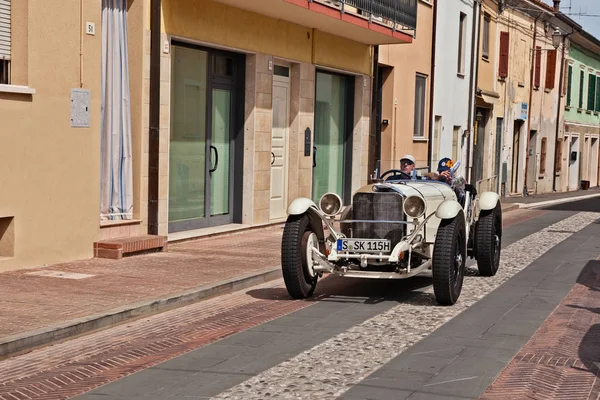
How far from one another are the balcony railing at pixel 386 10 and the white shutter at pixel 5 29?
6948 millimetres

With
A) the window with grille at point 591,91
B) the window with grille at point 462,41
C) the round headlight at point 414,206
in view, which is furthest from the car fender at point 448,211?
the window with grille at point 591,91

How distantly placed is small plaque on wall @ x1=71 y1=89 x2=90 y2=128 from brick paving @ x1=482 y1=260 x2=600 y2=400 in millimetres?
6058

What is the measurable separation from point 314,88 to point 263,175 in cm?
307

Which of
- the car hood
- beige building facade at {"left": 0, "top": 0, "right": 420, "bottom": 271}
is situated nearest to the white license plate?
the car hood

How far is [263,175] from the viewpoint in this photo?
1741 cm

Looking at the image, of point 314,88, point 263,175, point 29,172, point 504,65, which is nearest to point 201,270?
point 29,172

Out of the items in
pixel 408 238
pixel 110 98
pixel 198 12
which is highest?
pixel 198 12

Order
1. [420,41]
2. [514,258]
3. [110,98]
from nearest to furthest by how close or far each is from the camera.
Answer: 1. [110,98]
2. [514,258]
3. [420,41]

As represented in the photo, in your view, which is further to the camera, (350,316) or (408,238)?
(408,238)

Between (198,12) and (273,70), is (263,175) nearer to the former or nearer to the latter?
(273,70)

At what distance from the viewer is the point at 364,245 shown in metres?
9.93

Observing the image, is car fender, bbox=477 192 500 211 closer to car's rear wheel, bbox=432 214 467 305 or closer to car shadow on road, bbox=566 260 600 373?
car shadow on road, bbox=566 260 600 373

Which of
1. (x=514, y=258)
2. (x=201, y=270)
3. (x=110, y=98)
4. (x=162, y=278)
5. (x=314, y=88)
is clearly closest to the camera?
(x=162, y=278)

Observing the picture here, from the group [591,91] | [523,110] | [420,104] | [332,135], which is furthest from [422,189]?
[591,91]
